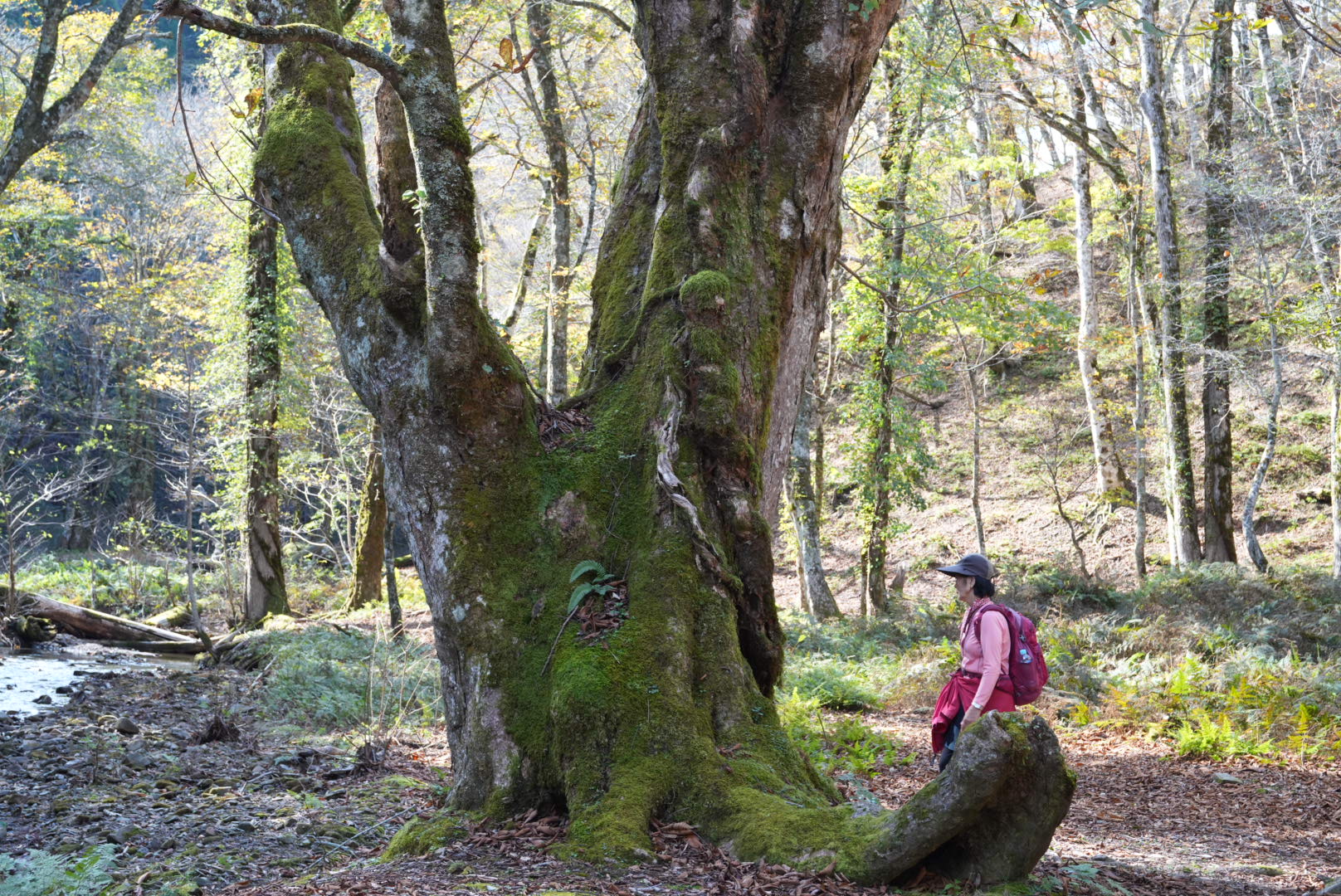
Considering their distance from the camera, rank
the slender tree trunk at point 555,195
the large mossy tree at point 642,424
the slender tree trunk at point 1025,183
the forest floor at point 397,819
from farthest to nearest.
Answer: the slender tree trunk at point 1025,183 → the slender tree trunk at point 555,195 → the large mossy tree at point 642,424 → the forest floor at point 397,819

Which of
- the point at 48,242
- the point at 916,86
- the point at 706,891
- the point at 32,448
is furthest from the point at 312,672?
the point at 32,448

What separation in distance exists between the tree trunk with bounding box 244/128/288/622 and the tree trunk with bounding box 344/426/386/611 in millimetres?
1771

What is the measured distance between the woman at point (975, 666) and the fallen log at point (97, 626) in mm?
12811

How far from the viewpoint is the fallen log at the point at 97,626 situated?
13.9 metres

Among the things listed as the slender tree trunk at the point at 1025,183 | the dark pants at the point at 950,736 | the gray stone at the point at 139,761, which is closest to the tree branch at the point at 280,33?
the dark pants at the point at 950,736

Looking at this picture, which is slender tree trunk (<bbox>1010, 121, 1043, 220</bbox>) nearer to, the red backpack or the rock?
the red backpack

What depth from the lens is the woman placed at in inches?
186

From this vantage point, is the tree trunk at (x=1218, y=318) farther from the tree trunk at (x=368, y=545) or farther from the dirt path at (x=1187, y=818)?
the tree trunk at (x=368, y=545)

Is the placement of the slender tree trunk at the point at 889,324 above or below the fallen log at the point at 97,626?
above

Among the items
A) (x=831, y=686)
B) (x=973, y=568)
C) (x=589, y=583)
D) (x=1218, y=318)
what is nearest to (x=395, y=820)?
(x=589, y=583)

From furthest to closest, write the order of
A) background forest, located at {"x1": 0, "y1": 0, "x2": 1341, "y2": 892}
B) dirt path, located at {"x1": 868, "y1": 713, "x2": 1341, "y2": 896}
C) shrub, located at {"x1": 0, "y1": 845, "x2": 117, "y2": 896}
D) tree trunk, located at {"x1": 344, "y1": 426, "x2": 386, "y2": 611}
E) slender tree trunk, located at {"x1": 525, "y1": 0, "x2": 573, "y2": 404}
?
tree trunk, located at {"x1": 344, "y1": 426, "x2": 386, "y2": 611}
slender tree trunk, located at {"x1": 525, "y1": 0, "x2": 573, "y2": 404}
background forest, located at {"x1": 0, "y1": 0, "x2": 1341, "y2": 892}
dirt path, located at {"x1": 868, "y1": 713, "x2": 1341, "y2": 896}
shrub, located at {"x1": 0, "y1": 845, "x2": 117, "y2": 896}

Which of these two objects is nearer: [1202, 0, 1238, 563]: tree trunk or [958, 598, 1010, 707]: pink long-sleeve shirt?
[958, 598, 1010, 707]: pink long-sleeve shirt

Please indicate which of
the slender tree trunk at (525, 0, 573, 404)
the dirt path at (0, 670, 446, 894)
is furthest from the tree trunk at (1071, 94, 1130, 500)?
the dirt path at (0, 670, 446, 894)

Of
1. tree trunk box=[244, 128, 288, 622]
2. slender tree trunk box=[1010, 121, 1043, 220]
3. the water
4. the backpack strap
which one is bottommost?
the water
